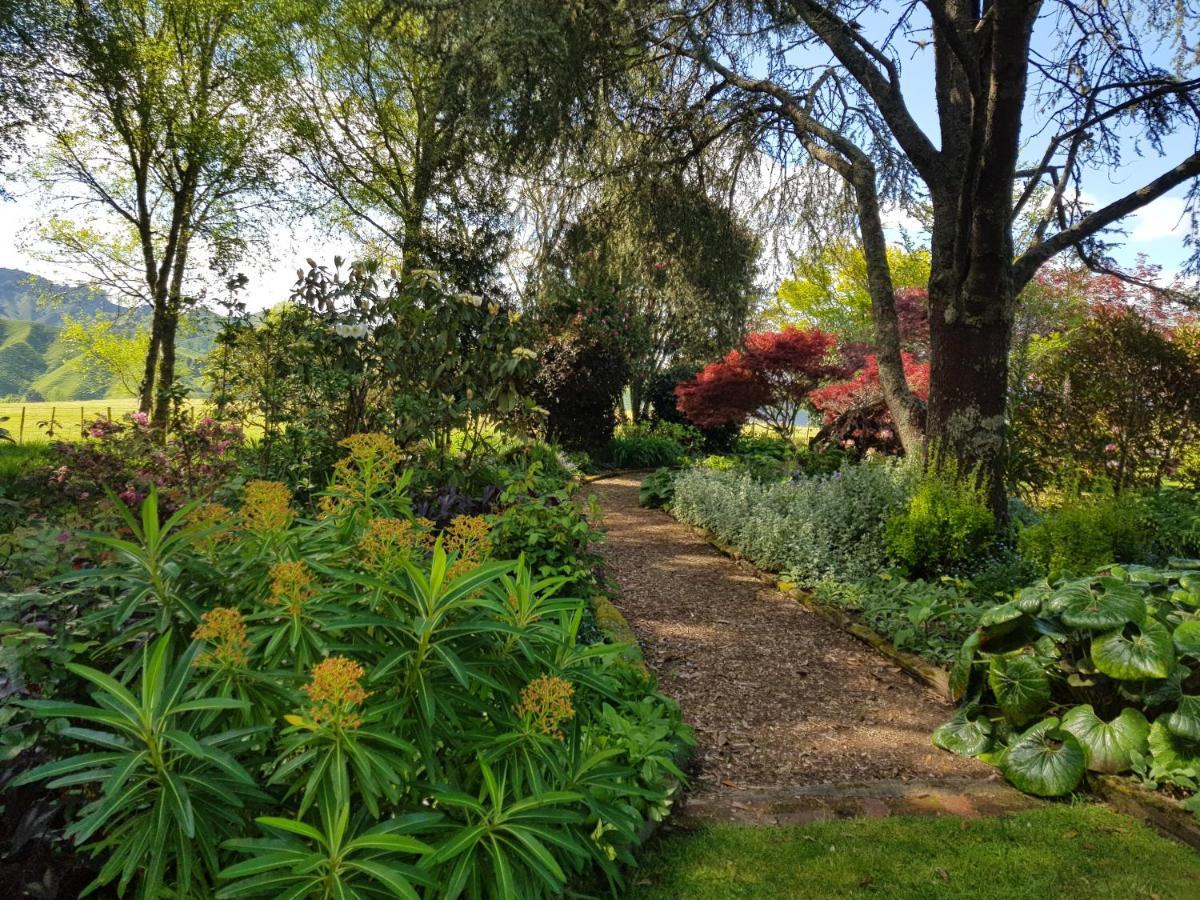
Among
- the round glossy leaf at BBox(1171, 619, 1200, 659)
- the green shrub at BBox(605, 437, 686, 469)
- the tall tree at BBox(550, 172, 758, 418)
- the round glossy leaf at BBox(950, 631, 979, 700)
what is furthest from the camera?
the green shrub at BBox(605, 437, 686, 469)

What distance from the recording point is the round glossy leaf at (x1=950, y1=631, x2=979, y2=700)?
3535 mm

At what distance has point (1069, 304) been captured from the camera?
1738 cm

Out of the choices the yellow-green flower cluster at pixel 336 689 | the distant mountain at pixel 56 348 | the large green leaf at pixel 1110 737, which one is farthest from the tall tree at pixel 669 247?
the yellow-green flower cluster at pixel 336 689

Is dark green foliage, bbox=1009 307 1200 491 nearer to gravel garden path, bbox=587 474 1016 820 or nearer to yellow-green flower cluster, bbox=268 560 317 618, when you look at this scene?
gravel garden path, bbox=587 474 1016 820

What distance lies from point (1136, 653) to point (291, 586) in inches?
130

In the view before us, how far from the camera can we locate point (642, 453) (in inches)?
527

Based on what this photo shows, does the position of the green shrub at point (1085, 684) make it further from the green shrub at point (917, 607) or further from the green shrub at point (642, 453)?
the green shrub at point (642, 453)

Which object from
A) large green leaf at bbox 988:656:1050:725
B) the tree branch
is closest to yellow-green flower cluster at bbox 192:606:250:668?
large green leaf at bbox 988:656:1050:725

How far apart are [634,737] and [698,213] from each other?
743cm

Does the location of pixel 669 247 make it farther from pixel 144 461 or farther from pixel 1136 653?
pixel 1136 653

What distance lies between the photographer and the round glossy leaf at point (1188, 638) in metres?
2.98

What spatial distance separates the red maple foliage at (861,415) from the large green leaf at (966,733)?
7187 mm

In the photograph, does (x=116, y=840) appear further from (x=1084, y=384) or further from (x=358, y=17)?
(x=358, y=17)

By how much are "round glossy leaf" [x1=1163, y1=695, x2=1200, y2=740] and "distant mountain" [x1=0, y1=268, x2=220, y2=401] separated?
6440 mm
